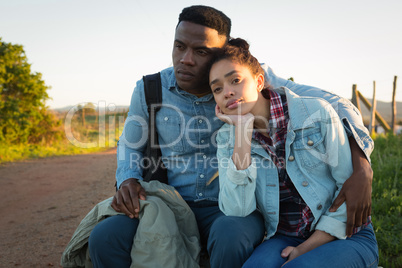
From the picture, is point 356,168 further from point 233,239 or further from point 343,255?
point 233,239

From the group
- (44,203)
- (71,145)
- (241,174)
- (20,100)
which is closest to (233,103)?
(241,174)

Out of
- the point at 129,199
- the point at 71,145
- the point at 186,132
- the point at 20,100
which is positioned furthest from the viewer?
the point at 71,145

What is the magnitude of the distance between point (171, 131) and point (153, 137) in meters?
0.15

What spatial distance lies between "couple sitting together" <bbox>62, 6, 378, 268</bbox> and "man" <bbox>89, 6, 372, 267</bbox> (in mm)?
10

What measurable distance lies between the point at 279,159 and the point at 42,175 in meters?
6.55

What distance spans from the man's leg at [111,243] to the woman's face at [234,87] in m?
0.97

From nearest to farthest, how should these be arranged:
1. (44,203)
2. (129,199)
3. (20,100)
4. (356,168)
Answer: (356,168), (129,199), (44,203), (20,100)

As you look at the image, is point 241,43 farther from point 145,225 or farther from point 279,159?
point 145,225

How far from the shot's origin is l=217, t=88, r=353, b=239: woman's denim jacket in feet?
6.66

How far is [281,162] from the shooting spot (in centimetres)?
221

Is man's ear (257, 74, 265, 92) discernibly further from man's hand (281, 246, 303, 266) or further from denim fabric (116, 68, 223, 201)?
man's hand (281, 246, 303, 266)

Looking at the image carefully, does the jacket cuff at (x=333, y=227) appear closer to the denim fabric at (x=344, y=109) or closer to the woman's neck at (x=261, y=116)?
the denim fabric at (x=344, y=109)

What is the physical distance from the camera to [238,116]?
7.11ft

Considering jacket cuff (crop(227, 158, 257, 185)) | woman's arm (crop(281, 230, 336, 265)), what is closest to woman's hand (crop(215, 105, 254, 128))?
jacket cuff (crop(227, 158, 257, 185))
